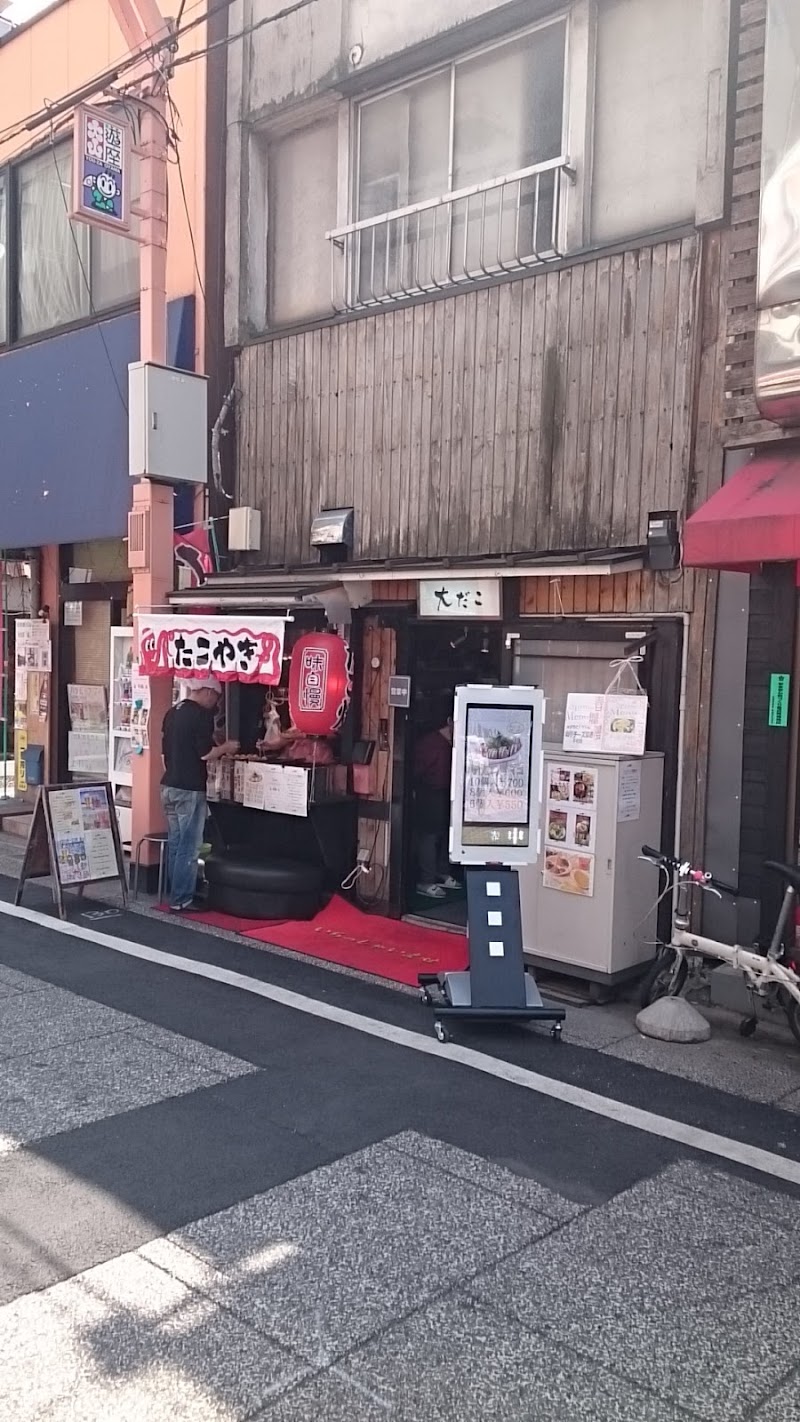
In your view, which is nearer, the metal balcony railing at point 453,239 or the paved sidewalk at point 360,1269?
the paved sidewalk at point 360,1269

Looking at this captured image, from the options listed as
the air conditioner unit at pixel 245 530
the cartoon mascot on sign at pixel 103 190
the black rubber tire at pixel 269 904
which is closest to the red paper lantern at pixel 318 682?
the black rubber tire at pixel 269 904

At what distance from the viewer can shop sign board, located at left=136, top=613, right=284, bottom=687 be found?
880 centimetres

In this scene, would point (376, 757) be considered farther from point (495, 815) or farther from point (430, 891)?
point (495, 815)

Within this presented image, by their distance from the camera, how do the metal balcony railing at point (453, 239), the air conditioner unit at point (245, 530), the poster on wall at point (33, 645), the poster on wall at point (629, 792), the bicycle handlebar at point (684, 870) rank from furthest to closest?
the poster on wall at point (33, 645), the air conditioner unit at point (245, 530), the metal balcony railing at point (453, 239), the poster on wall at point (629, 792), the bicycle handlebar at point (684, 870)

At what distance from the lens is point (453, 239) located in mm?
8984

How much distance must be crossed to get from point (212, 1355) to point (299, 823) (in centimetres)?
645

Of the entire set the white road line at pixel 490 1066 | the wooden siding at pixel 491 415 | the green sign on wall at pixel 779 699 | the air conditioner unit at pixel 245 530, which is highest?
the wooden siding at pixel 491 415

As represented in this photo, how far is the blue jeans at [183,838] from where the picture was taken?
9.41 metres

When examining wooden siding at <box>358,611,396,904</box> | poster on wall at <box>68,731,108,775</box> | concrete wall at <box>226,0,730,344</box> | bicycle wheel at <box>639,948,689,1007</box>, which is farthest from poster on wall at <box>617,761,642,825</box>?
poster on wall at <box>68,731,108,775</box>

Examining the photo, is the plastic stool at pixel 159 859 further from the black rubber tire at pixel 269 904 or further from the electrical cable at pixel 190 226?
the electrical cable at pixel 190 226

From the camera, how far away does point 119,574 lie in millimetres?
12086

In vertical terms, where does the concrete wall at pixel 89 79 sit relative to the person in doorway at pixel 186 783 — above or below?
above

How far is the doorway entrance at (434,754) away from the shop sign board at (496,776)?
95.2 inches

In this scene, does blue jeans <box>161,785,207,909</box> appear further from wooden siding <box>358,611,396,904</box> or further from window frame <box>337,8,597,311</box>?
window frame <box>337,8,597,311</box>
